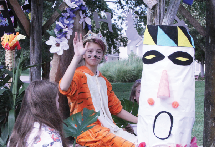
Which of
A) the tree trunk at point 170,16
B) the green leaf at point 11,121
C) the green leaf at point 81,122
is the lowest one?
the green leaf at point 11,121

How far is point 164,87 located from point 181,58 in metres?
0.25

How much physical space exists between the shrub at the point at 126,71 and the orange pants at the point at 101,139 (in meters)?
12.4

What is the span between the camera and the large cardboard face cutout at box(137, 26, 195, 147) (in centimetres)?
160

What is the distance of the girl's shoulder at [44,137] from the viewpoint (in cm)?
145

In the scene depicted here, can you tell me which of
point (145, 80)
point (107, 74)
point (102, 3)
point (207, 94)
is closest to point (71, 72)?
point (145, 80)

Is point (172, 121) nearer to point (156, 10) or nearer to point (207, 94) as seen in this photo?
point (156, 10)

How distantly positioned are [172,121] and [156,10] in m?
0.95

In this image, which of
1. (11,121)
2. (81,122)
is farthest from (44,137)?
(11,121)

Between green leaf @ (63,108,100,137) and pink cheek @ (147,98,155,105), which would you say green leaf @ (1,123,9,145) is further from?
pink cheek @ (147,98,155,105)

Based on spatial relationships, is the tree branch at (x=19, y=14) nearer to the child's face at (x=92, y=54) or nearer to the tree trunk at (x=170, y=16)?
Answer: the child's face at (x=92, y=54)

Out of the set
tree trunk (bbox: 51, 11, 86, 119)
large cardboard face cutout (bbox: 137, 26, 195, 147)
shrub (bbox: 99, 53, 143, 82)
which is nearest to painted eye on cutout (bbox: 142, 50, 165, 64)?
large cardboard face cutout (bbox: 137, 26, 195, 147)

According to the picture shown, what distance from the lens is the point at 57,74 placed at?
247 centimetres

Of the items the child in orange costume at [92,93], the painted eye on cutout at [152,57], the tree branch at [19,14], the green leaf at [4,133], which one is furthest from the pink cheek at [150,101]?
the tree branch at [19,14]

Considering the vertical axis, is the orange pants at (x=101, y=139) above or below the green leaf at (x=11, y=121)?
below
